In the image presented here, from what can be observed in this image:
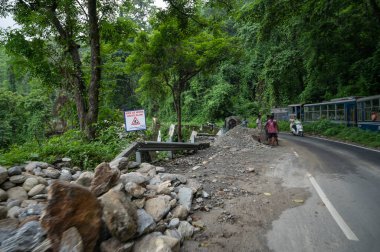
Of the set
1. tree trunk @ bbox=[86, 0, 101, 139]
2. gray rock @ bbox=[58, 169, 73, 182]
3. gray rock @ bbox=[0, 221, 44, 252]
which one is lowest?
gray rock @ bbox=[0, 221, 44, 252]

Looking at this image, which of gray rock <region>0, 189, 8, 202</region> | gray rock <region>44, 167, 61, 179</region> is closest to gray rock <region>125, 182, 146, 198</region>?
gray rock <region>44, 167, 61, 179</region>

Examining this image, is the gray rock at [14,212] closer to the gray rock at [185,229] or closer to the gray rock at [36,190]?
the gray rock at [36,190]

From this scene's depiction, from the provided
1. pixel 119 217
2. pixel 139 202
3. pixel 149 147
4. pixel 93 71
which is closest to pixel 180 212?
pixel 139 202

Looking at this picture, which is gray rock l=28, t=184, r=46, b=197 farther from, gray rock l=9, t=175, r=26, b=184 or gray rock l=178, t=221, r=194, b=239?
gray rock l=178, t=221, r=194, b=239

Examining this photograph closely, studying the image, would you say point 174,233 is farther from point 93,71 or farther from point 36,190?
point 93,71

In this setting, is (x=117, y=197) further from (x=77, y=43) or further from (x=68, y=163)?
(x=77, y=43)

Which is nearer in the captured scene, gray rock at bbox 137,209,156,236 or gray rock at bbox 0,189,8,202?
gray rock at bbox 137,209,156,236

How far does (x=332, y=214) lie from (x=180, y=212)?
112 inches

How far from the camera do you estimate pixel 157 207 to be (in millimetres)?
4668

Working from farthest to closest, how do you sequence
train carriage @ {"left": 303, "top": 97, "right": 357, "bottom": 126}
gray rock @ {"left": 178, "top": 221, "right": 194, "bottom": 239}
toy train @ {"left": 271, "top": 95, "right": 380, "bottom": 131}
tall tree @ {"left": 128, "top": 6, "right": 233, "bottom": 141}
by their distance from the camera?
train carriage @ {"left": 303, "top": 97, "right": 357, "bottom": 126}, toy train @ {"left": 271, "top": 95, "right": 380, "bottom": 131}, tall tree @ {"left": 128, "top": 6, "right": 233, "bottom": 141}, gray rock @ {"left": 178, "top": 221, "right": 194, "bottom": 239}

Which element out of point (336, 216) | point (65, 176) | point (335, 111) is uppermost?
point (335, 111)

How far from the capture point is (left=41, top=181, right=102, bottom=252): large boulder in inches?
128

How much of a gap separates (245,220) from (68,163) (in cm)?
409

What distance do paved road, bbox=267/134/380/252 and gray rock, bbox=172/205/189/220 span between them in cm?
143
